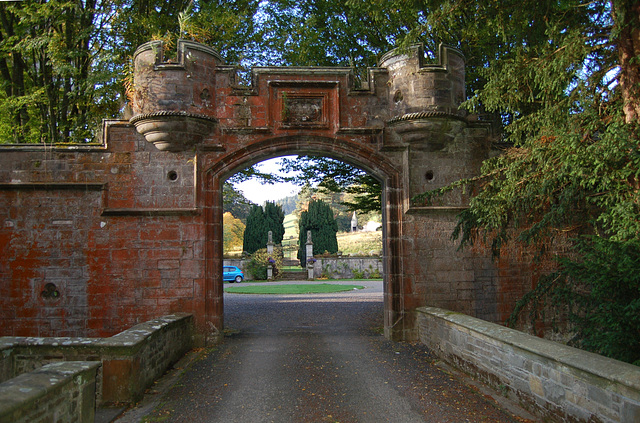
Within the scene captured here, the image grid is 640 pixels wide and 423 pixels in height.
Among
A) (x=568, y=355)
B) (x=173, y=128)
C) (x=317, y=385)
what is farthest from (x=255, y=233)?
(x=568, y=355)

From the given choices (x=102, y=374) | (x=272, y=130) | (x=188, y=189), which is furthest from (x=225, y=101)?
(x=102, y=374)

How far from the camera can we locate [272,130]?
9.55 meters

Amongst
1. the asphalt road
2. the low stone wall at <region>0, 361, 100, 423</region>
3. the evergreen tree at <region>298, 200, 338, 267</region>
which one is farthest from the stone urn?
the evergreen tree at <region>298, 200, 338, 267</region>

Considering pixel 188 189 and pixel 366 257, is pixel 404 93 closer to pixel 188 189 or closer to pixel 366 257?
pixel 188 189

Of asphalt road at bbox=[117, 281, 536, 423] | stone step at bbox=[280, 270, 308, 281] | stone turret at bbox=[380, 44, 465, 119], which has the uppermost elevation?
stone turret at bbox=[380, 44, 465, 119]

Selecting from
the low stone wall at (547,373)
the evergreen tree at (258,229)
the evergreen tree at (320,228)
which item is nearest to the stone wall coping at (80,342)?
the low stone wall at (547,373)

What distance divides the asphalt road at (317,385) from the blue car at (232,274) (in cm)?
2070

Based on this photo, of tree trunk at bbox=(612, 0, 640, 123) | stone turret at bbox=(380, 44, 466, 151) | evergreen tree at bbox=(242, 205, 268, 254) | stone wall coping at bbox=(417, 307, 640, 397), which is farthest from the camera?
evergreen tree at bbox=(242, 205, 268, 254)

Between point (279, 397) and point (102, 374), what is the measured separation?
2.11 meters

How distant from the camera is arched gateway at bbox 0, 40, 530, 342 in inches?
355

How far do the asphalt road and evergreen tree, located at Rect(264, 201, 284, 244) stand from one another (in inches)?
1244

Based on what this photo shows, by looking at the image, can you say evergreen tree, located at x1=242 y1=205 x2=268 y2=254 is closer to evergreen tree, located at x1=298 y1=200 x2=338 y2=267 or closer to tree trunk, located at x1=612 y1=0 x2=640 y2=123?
evergreen tree, located at x1=298 y1=200 x2=338 y2=267

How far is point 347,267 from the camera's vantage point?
33.6 meters

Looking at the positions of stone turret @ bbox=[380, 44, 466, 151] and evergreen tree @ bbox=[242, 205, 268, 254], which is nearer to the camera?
stone turret @ bbox=[380, 44, 466, 151]
